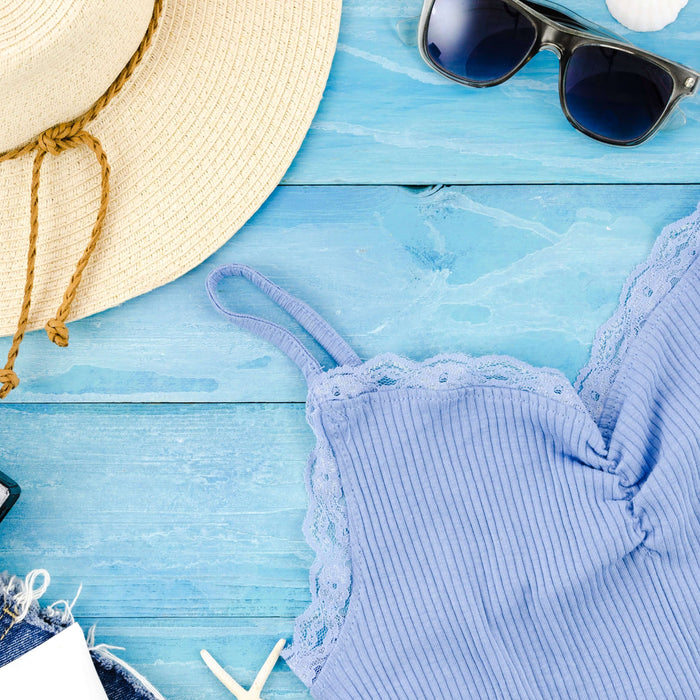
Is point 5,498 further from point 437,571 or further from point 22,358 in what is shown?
point 437,571

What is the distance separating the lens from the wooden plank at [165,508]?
62 cm

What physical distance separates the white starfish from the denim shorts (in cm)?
6

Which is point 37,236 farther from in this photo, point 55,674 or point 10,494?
point 55,674

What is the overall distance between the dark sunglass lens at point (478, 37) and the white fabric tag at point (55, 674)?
0.61 m

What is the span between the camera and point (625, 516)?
21.3 inches

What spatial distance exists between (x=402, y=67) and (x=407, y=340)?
26 centimetres

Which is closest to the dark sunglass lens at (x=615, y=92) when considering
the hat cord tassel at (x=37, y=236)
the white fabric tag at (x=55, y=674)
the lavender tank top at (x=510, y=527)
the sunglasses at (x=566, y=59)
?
the sunglasses at (x=566, y=59)

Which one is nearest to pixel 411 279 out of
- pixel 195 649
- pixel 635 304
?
pixel 635 304

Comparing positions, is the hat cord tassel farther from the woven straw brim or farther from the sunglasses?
the sunglasses

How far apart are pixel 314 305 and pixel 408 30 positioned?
0.90 ft

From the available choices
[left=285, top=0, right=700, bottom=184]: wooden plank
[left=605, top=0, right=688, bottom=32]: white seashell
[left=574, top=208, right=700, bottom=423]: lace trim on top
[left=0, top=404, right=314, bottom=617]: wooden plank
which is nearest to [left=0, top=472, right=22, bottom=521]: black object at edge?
[left=0, top=404, right=314, bottom=617]: wooden plank

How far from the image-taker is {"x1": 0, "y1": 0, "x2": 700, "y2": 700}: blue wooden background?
1.99 feet

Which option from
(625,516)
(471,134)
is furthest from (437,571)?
(471,134)

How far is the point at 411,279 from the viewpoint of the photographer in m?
0.62
